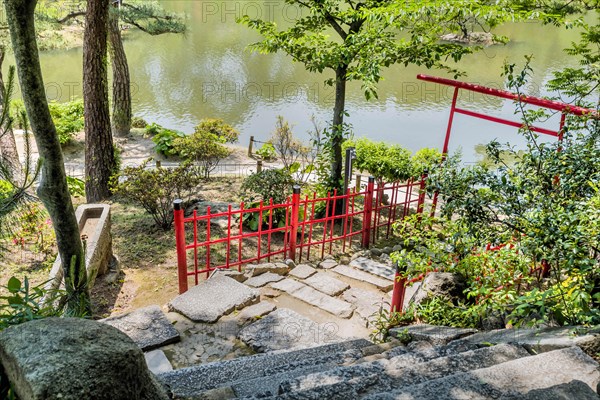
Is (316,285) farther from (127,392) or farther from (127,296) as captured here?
(127,392)

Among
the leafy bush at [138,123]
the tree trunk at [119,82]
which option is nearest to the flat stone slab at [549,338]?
the tree trunk at [119,82]

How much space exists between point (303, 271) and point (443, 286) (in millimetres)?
1950

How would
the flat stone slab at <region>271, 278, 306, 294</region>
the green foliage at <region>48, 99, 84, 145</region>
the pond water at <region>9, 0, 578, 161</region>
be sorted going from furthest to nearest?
the pond water at <region>9, 0, 578, 161</region> → the green foliage at <region>48, 99, 84, 145</region> → the flat stone slab at <region>271, 278, 306, 294</region>

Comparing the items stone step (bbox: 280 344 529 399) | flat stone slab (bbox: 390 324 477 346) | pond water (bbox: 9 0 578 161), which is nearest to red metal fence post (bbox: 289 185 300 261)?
flat stone slab (bbox: 390 324 477 346)

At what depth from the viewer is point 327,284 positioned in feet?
17.1

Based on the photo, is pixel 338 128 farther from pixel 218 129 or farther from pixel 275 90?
pixel 275 90

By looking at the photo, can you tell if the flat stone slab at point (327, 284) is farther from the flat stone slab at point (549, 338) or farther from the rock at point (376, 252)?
the flat stone slab at point (549, 338)

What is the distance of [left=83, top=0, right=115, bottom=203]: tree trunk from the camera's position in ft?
26.1

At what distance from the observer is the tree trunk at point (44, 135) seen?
10.3ft

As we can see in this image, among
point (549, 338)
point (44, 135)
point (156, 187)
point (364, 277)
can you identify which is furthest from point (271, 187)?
point (549, 338)

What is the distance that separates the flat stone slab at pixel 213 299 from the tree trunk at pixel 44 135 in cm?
117

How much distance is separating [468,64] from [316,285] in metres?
19.3

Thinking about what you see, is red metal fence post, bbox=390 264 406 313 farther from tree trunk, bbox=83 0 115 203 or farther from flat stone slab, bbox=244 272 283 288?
tree trunk, bbox=83 0 115 203

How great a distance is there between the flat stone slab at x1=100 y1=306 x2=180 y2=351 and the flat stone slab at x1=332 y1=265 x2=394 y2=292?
223 cm
